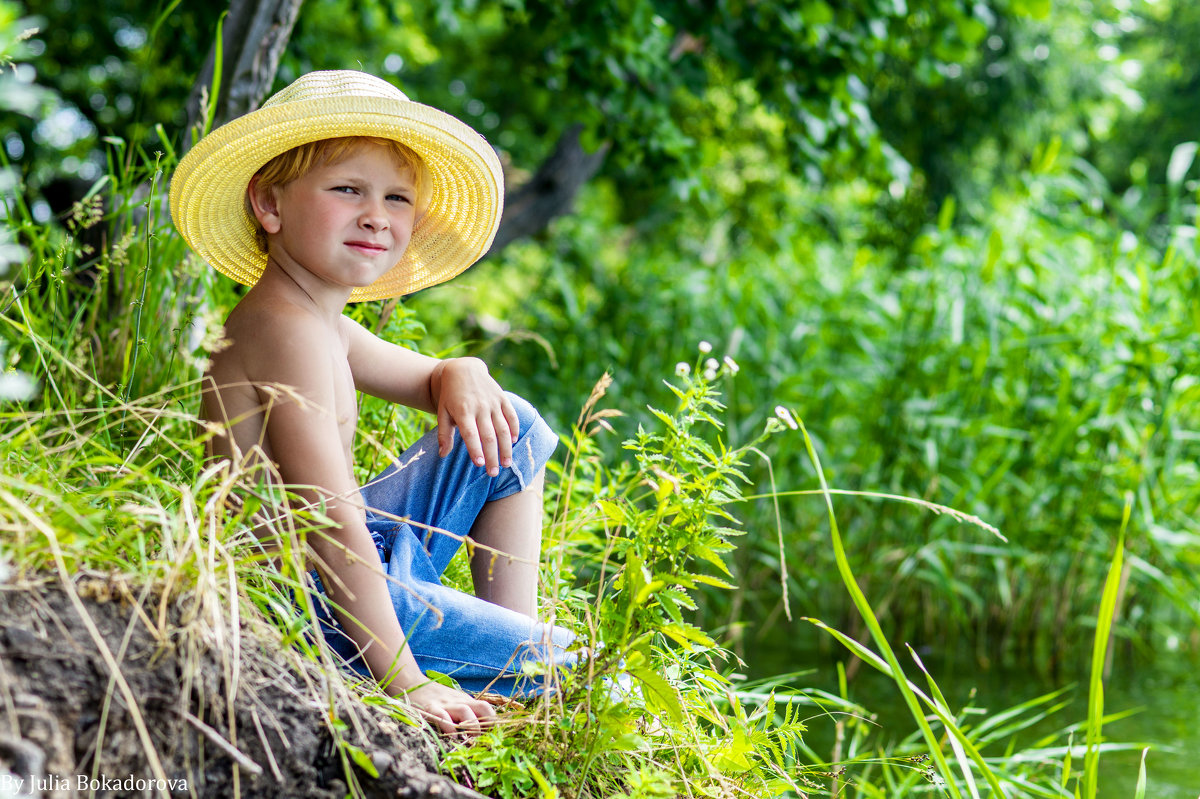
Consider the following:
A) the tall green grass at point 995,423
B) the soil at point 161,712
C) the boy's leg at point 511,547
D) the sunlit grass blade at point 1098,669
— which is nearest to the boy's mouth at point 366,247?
the boy's leg at point 511,547

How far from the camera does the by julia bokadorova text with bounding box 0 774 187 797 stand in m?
0.89

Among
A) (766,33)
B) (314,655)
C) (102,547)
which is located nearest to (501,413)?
(314,655)

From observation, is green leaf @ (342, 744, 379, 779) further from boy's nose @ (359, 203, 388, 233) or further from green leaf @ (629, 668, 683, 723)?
boy's nose @ (359, 203, 388, 233)

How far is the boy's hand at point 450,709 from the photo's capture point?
4.41 feet

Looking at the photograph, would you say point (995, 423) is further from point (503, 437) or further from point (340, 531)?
point (340, 531)

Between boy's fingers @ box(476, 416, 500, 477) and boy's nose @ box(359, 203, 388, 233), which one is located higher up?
boy's nose @ box(359, 203, 388, 233)

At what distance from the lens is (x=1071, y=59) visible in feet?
20.6

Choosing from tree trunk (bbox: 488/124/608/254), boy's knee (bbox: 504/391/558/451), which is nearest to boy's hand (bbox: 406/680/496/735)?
boy's knee (bbox: 504/391/558/451)

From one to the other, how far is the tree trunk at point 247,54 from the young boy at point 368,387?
0.97 metres

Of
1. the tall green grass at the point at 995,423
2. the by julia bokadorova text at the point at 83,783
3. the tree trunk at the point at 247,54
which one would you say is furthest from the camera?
the tall green grass at the point at 995,423

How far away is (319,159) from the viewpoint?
1.54m

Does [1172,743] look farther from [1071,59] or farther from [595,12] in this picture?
[1071,59]

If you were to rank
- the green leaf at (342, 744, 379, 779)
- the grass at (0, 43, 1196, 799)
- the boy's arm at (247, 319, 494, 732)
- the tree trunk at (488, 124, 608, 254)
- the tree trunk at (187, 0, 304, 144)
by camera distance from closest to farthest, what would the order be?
the green leaf at (342, 744, 379, 779)
the grass at (0, 43, 1196, 799)
the boy's arm at (247, 319, 494, 732)
the tree trunk at (187, 0, 304, 144)
the tree trunk at (488, 124, 608, 254)

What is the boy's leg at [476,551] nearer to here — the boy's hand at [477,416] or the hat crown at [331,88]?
the boy's hand at [477,416]
